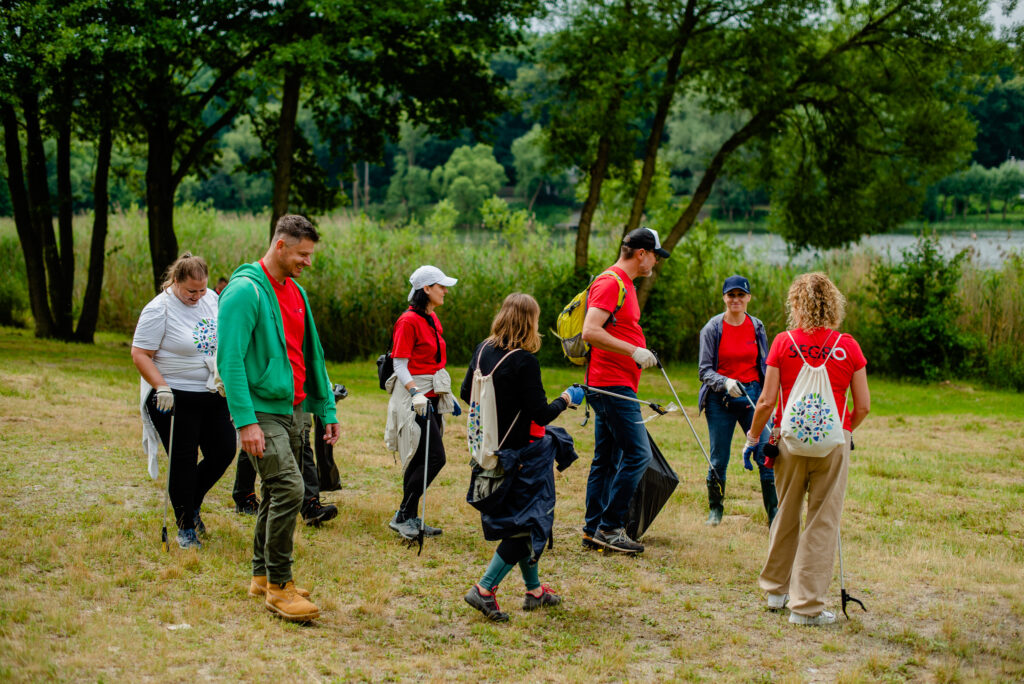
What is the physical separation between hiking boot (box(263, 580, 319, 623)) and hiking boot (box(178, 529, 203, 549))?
1280 mm

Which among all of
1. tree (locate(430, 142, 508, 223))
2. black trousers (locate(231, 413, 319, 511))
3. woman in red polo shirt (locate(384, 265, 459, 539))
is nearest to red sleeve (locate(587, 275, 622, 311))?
woman in red polo shirt (locate(384, 265, 459, 539))

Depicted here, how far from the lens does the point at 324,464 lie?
7457 mm

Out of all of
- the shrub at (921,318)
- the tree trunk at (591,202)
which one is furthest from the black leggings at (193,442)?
the shrub at (921,318)

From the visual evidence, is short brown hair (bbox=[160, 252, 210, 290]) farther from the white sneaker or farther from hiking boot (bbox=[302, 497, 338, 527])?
the white sneaker

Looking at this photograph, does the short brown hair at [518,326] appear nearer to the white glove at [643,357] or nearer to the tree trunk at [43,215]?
the white glove at [643,357]

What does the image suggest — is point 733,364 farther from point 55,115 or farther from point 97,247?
point 97,247

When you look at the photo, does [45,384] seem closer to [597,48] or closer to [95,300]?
[95,300]

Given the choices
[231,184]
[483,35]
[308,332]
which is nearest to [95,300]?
[483,35]

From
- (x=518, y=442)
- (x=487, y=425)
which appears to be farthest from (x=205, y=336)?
(x=518, y=442)

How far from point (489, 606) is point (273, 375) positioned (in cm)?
170

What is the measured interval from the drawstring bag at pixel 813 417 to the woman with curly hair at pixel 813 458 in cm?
6

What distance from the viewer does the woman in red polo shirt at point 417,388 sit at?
20.6 ft

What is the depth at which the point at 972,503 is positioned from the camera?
321 inches

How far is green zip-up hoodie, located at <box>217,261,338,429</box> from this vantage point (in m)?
4.41
